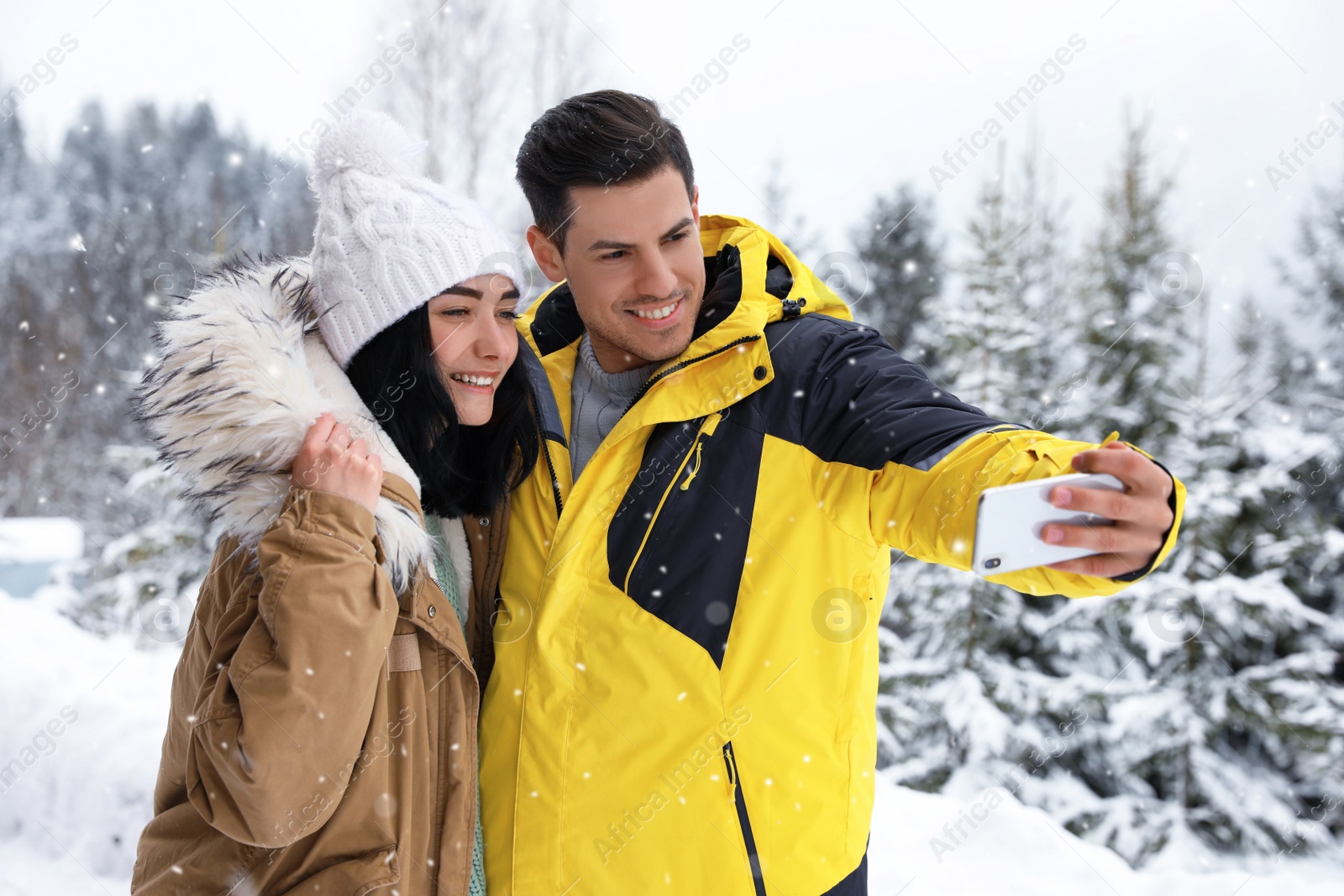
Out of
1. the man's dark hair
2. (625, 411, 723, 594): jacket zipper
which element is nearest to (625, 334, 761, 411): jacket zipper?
(625, 411, 723, 594): jacket zipper

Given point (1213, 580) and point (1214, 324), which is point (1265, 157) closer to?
point (1214, 324)

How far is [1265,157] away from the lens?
8766mm

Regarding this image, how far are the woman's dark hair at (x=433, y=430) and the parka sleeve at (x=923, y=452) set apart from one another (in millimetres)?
782

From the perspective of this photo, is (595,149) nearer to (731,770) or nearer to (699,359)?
(699,359)

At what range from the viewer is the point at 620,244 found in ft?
6.74

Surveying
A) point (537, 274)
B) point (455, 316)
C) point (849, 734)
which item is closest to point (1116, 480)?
point (849, 734)

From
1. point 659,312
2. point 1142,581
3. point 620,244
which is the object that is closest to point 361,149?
point 620,244

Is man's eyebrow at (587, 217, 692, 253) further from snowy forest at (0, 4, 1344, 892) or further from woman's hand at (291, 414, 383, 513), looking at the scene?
snowy forest at (0, 4, 1344, 892)

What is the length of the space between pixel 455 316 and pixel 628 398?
1.68 feet

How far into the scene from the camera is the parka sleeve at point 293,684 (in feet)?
4.33

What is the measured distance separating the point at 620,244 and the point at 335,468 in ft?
3.09

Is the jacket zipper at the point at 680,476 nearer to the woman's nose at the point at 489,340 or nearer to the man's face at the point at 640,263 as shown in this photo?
the man's face at the point at 640,263

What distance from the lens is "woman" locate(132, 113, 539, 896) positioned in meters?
1.36

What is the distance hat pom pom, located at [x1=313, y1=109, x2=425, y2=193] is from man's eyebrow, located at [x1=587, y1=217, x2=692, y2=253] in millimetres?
506
